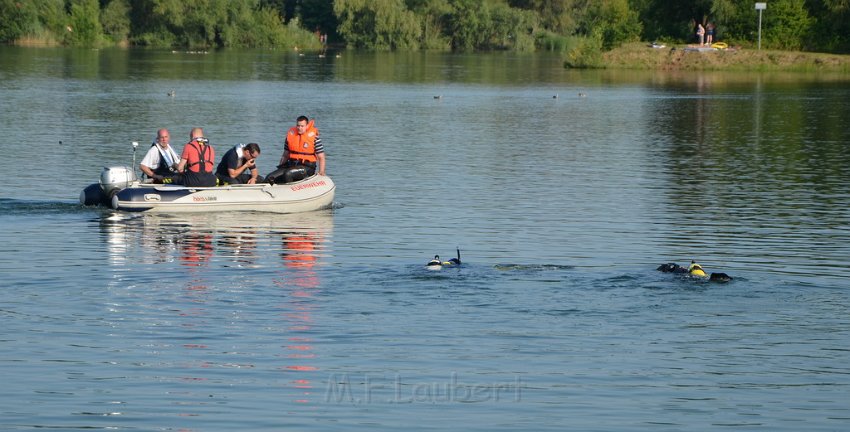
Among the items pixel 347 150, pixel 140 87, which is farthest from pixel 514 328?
pixel 140 87

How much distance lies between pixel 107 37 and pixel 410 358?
351 ft

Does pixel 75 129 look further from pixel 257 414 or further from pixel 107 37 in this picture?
pixel 107 37

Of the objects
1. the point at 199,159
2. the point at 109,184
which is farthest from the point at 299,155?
the point at 109,184

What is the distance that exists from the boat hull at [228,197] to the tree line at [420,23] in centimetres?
6763

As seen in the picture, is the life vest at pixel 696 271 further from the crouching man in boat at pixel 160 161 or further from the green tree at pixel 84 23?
the green tree at pixel 84 23

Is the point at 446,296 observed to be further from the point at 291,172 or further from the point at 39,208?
the point at 39,208

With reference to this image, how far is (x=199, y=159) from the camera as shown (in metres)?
22.4

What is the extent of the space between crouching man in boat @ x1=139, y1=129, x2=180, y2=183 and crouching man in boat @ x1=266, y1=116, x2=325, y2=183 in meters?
1.92

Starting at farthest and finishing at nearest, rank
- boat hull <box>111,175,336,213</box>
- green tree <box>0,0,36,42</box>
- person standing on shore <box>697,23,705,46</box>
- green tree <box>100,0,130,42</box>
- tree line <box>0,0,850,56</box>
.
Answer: green tree <box>100,0,130,42</box> < green tree <box>0,0,36,42</box> < tree line <box>0,0,850,56</box> < person standing on shore <box>697,23,705,46</box> < boat hull <box>111,175,336,213</box>

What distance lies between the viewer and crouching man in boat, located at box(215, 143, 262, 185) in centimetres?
2305

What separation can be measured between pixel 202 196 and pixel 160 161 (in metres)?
1.27

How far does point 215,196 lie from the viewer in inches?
875

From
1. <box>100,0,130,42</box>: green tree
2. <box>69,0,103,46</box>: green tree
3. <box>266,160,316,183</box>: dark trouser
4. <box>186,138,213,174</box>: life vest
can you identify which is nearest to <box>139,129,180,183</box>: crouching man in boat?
<box>186,138,213,174</box>: life vest

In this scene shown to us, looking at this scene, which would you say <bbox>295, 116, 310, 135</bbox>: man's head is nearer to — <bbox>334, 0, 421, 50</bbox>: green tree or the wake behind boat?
the wake behind boat
